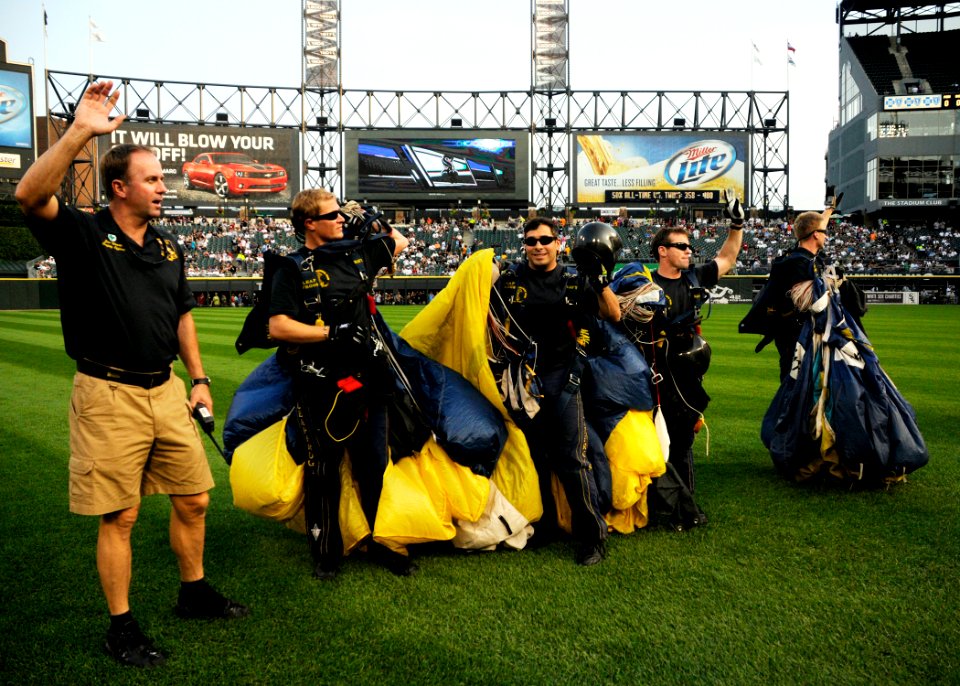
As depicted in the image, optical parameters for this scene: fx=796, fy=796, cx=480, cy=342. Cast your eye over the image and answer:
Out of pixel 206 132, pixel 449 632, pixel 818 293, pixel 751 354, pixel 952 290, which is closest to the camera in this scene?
pixel 449 632

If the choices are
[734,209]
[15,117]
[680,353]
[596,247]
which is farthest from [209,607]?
[15,117]

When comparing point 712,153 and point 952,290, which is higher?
point 712,153

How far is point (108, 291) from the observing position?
343 centimetres

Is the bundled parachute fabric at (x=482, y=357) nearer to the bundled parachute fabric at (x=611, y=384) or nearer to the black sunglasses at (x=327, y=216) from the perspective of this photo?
the bundled parachute fabric at (x=611, y=384)

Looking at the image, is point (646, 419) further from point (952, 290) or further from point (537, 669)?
point (952, 290)

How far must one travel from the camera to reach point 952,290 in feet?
131

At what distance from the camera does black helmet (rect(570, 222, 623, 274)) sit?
15.0 feet

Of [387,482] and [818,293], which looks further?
[818,293]

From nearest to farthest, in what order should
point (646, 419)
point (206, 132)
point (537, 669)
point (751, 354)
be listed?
point (537, 669) → point (646, 419) → point (751, 354) → point (206, 132)

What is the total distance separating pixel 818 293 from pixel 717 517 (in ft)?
6.48

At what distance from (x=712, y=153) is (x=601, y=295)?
5242 centimetres

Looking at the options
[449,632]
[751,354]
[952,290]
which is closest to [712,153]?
[952,290]

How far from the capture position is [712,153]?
53.4 m

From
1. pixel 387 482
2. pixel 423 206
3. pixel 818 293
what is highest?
pixel 423 206
